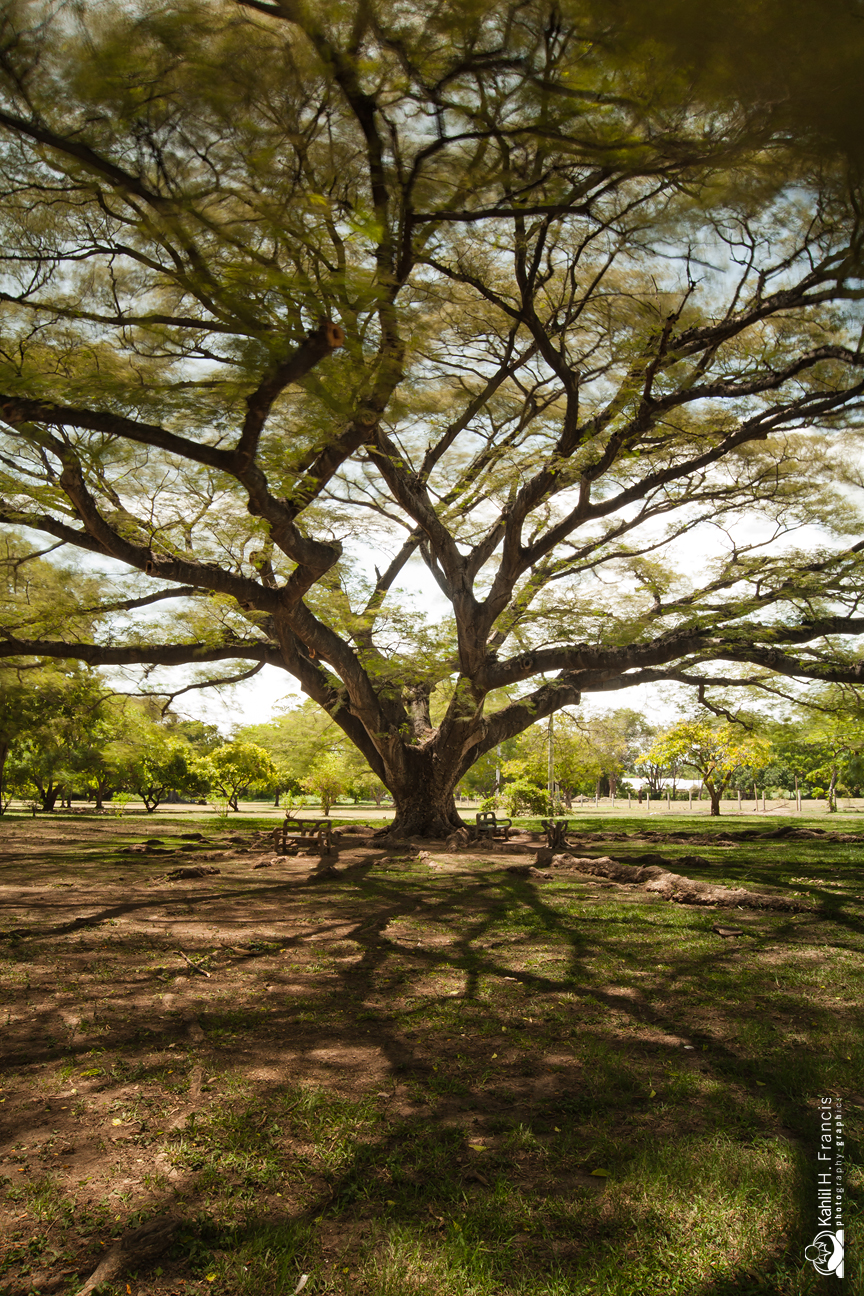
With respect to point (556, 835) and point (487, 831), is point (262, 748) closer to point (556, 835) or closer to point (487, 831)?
point (487, 831)

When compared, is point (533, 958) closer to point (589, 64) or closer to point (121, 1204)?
point (121, 1204)

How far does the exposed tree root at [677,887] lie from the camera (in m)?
7.52

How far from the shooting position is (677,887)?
8438 millimetres

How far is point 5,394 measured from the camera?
4.92 metres

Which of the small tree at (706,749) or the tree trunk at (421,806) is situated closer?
the tree trunk at (421,806)

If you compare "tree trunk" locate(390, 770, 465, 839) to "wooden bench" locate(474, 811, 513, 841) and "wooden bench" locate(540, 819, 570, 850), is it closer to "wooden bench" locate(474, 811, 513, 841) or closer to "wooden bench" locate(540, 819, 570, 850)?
"wooden bench" locate(474, 811, 513, 841)

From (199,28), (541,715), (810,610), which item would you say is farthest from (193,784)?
(199,28)

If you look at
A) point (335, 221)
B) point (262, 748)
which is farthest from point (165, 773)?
point (335, 221)

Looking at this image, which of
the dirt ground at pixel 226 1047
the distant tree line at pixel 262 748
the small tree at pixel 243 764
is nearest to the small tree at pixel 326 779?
the distant tree line at pixel 262 748

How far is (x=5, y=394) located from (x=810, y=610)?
40.0 feet

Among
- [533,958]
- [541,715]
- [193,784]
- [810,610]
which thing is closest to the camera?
Result: [533,958]

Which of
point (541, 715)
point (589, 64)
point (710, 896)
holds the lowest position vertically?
point (710, 896)

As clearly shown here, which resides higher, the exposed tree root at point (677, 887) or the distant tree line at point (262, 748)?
the distant tree line at point (262, 748)

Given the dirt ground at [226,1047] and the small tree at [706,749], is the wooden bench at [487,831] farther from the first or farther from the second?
the small tree at [706,749]
